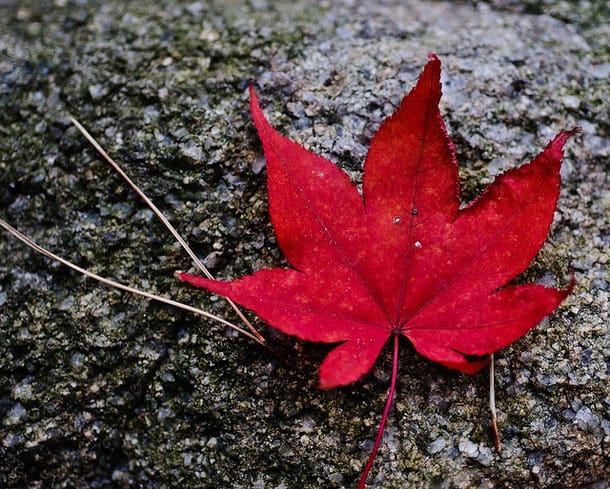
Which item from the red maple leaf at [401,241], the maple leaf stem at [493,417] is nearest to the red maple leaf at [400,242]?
the red maple leaf at [401,241]

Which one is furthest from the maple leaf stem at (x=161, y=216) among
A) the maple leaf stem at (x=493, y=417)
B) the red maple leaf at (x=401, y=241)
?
the maple leaf stem at (x=493, y=417)

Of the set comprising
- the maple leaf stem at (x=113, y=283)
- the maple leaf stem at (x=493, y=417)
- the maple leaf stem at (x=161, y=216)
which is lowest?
the maple leaf stem at (x=493, y=417)

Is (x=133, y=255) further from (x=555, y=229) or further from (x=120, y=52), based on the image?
(x=555, y=229)

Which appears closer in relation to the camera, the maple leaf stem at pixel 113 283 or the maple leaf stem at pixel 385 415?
the maple leaf stem at pixel 385 415

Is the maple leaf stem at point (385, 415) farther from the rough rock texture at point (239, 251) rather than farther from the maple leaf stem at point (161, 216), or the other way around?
the maple leaf stem at point (161, 216)

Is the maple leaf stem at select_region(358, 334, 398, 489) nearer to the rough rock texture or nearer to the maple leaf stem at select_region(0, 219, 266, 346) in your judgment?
the rough rock texture

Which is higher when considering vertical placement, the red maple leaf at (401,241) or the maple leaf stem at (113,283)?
the red maple leaf at (401,241)

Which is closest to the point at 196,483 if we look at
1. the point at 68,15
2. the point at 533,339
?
the point at 533,339

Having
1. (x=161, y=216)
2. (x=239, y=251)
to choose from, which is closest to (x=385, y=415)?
(x=239, y=251)
